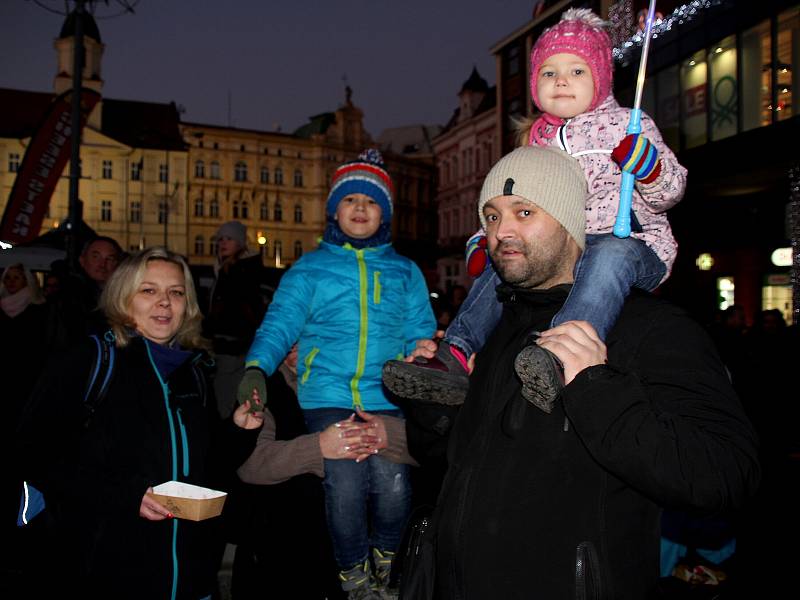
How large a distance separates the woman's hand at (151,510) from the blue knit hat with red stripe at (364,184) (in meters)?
1.91

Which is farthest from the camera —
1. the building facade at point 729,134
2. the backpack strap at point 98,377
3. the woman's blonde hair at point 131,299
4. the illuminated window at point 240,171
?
the illuminated window at point 240,171

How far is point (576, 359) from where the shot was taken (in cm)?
180

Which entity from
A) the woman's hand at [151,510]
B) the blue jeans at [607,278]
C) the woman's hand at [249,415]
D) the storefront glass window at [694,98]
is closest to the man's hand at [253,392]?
the woman's hand at [249,415]

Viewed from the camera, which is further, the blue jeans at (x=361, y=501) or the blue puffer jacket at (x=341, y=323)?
the blue puffer jacket at (x=341, y=323)

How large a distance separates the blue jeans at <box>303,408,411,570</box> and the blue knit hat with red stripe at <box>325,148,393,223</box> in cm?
122

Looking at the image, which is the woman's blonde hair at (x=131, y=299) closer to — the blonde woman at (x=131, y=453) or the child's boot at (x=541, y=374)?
the blonde woman at (x=131, y=453)

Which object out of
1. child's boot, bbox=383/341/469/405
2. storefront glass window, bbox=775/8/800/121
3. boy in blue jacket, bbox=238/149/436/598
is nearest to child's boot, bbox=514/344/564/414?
child's boot, bbox=383/341/469/405

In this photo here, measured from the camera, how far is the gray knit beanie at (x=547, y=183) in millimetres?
2236

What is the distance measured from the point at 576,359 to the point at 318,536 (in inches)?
89.4

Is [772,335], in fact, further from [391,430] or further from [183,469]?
[183,469]

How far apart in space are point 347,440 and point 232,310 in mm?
1875

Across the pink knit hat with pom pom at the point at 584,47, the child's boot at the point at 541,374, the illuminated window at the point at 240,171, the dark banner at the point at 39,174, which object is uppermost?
the illuminated window at the point at 240,171

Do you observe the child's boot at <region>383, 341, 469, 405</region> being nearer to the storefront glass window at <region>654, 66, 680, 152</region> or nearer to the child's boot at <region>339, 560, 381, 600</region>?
the child's boot at <region>339, 560, 381, 600</region>

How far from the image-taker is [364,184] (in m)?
3.98
